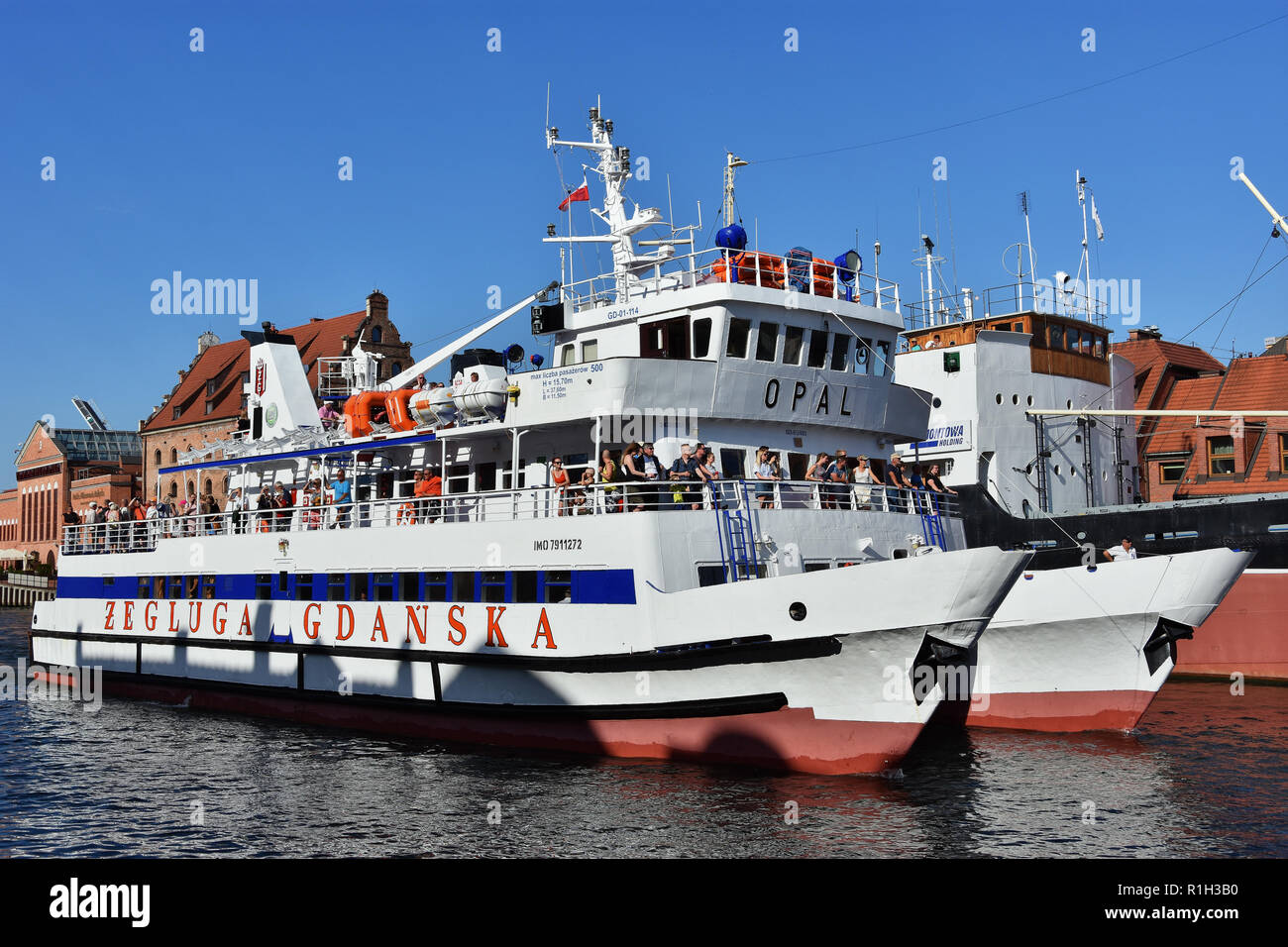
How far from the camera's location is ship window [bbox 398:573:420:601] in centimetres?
1802

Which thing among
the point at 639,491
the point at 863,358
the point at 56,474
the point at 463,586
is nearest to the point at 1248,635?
the point at 863,358

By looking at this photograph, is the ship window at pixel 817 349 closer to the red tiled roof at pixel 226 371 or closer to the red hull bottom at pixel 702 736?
the red hull bottom at pixel 702 736

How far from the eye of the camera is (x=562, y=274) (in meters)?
20.5

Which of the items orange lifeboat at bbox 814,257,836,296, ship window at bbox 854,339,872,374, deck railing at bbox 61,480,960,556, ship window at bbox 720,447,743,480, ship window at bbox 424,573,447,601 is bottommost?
ship window at bbox 424,573,447,601

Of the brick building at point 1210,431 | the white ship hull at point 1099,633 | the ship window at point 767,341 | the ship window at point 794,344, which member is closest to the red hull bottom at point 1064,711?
the white ship hull at point 1099,633

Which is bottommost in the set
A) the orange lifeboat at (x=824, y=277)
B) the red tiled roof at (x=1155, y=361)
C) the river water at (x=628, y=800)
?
the river water at (x=628, y=800)

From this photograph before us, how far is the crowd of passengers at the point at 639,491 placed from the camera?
15445 mm

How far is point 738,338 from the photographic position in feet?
58.5

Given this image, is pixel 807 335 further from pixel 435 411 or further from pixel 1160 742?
pixel 1160 742

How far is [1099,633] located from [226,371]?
64198 mm

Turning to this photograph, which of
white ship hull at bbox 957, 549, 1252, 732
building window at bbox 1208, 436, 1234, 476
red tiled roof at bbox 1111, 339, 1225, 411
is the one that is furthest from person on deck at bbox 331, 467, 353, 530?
red tiled roof at bbox 1111, 339, 1225, 411

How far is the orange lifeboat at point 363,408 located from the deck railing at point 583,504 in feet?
5.84

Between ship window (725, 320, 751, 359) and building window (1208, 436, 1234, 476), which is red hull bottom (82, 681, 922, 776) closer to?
ship window (725, 320, 751, 359)

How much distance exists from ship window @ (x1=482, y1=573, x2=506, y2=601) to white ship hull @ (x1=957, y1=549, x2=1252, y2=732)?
8.16m
